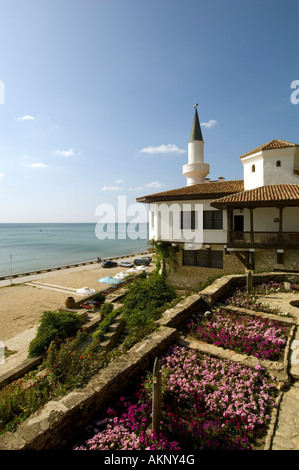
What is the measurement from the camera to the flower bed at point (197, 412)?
3855 millimetres

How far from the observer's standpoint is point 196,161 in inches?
1033

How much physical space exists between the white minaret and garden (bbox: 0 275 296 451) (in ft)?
66.0

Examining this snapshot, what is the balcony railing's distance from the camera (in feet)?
50.4

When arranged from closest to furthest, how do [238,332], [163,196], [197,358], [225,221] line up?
[197,358], [238,332], [225,221], [163,196]

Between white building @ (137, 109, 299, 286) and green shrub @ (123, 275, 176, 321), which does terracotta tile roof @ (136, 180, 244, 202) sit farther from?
green shrub @ (123, 275, 176, 321)

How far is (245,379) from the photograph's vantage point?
5285mm

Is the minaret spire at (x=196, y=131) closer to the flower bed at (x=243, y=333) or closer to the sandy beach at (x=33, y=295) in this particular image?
the sandy beach at (x=33, y=295)

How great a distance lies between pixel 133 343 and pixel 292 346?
4.39 m

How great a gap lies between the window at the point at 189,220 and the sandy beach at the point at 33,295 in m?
14.2

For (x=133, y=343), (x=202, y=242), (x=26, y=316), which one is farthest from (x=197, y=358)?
(x=26, y=316)

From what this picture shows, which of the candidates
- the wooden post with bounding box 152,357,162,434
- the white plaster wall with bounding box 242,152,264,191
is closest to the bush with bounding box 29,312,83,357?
the wooden post with bounding box 152,357,162,434

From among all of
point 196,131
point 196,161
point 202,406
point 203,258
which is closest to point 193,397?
point 202,406
